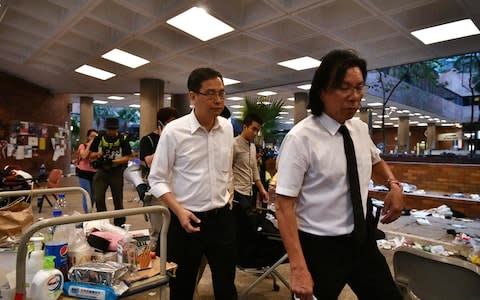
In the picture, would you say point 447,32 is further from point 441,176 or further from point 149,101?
point 149,101

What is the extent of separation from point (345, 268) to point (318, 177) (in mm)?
347

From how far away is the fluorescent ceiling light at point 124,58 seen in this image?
5.91m

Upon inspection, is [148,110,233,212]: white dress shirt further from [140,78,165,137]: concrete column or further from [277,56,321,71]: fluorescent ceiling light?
[140,78,165,137]: concrete column

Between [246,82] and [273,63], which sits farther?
[246,82]

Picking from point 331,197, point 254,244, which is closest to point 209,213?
point 331,197

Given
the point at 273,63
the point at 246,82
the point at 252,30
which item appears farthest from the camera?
the point at 246,82

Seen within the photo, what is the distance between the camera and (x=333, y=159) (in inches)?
49.4

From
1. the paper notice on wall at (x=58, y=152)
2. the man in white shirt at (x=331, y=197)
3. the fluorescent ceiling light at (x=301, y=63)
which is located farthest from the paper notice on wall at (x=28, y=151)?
the man in white shirt at (x=331, y=197)

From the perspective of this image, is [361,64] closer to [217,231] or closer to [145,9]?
[217,231]

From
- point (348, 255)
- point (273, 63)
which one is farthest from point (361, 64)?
point (273, 63)

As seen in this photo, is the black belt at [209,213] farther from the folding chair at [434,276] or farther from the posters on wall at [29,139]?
the posters on wall at [29,139]

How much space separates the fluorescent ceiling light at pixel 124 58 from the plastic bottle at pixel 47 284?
5113 mm

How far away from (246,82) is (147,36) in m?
3.29

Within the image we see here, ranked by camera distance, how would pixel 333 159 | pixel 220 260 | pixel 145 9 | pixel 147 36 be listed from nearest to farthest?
1. pixel 333 159
2. pixel 220 260
3. pixel 145 9
4. pixel 147 36
